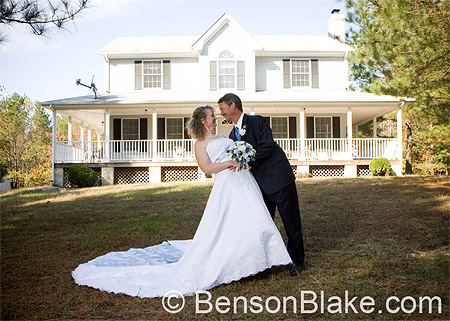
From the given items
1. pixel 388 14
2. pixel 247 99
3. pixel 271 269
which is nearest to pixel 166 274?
pixel 271 269

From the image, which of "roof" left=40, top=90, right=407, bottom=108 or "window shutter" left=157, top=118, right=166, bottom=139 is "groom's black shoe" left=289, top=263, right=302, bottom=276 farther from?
"window shutter" left=157, top=118, right=166, bottom=139

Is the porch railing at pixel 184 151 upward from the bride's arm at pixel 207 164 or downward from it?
upward

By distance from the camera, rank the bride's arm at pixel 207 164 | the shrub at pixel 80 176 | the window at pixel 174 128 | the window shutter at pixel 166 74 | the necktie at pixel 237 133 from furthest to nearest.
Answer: the window at pixel 174 128
the window shutter at pixel 166 74
the shrub at pixel 80 176
the necktie at pixel 237 133
the bride's arm at pixel 207 164

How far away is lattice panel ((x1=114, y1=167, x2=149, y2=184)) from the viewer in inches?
731

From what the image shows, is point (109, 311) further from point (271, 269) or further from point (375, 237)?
point (375, 237)

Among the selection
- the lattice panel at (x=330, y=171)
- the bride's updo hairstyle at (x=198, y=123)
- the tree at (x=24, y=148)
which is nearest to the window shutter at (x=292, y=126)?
the lattice panel at (x=330, y=171)

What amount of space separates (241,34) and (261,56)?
1525mm

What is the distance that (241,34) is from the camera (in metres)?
20.0

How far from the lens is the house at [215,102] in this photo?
18.1 meters

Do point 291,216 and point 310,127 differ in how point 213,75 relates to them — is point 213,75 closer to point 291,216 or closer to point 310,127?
point 310,127

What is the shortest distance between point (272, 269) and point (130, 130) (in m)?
17.2

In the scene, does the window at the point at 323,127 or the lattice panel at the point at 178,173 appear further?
the window at the point at 323,127

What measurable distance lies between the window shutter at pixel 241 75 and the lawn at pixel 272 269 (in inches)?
365

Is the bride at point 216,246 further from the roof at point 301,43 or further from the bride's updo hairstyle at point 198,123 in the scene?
the roof at point 301,43
